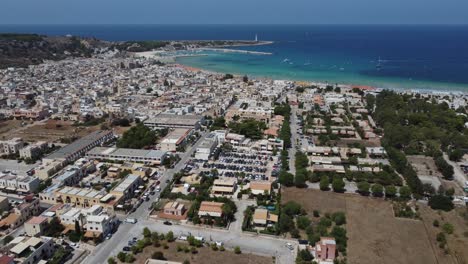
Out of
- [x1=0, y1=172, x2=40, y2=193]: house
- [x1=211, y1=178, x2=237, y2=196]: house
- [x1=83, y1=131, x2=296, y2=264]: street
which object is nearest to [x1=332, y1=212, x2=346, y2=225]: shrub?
[x1=83, y1=131, x2=296, y2=264]: street

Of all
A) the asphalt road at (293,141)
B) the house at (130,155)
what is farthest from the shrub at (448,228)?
the house at (130,155)

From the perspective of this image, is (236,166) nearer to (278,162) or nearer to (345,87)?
(278,162)

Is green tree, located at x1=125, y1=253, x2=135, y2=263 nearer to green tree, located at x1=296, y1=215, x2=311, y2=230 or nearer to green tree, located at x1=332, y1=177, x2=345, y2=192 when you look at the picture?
green tree, located at x1=296, y1=215, x2=311, y2=230

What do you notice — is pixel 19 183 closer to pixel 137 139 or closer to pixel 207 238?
pixel 137 139

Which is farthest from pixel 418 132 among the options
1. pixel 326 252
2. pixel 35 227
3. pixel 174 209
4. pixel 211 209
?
pixel 35 227

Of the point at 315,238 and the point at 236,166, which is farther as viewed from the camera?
the point at 236,166

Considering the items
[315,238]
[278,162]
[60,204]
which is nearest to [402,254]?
[315,238]

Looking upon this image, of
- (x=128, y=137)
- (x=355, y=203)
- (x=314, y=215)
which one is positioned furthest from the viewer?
(x=128, y=137)
